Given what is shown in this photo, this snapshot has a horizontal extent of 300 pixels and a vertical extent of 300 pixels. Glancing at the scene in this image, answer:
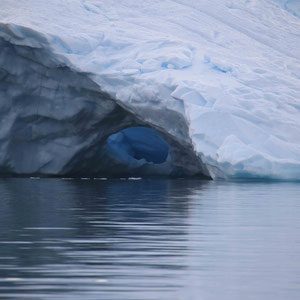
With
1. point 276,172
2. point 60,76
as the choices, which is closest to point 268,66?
point 276,172

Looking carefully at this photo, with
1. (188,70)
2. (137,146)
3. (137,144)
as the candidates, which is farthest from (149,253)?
(137,146)

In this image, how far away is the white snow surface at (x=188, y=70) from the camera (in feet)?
46.8

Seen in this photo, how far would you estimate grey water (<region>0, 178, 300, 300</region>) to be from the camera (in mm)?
3447

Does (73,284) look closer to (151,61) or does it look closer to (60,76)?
(151,61)

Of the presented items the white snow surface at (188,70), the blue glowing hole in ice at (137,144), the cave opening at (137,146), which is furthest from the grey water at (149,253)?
the blue glowing hole in ice at (137,144)

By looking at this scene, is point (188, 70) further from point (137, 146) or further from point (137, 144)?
A: point (137, 146)

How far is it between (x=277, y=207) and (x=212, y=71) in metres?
7.62

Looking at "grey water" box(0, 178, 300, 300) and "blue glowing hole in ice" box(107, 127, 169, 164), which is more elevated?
"grey water" box(0, 178, 300, 300)

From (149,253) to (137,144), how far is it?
60.0 ft

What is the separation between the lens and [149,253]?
15.1 ft

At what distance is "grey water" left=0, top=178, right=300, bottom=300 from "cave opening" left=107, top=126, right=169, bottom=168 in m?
12.2

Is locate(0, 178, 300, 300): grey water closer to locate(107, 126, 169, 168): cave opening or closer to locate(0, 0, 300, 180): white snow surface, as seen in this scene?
locate(0, 0, 300, 180): white snow surface

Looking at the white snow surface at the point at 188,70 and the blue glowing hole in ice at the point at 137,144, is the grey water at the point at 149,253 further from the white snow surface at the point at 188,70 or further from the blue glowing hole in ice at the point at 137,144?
the blue glowing hole in ice at the point at 137,144

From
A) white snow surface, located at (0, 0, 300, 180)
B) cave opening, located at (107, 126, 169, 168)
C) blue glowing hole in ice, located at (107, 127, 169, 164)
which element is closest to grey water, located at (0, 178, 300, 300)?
white snow surface, located at (0, 0, 300, 180)
